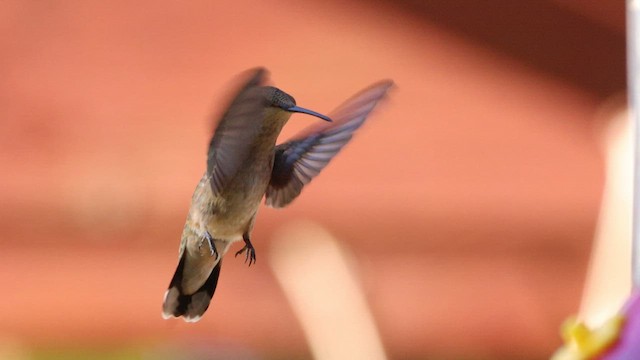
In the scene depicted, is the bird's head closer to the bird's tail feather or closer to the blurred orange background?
the bird's tail feather

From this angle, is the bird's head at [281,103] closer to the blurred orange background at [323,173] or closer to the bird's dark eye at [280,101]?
the bird's dark eye at [280,101]

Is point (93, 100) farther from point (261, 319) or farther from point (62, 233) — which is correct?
point (261, 319)

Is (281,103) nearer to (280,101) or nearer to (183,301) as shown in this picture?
(280,101)

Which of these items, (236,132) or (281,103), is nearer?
(236,132)

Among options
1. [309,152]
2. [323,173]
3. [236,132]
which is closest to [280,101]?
[236,132]

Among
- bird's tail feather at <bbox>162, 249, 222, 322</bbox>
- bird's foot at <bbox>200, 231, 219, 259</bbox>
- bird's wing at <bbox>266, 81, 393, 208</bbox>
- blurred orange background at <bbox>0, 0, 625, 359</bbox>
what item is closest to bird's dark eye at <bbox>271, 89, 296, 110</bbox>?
bird's wing at <bbox>266, 81, 393, 208</bbox>

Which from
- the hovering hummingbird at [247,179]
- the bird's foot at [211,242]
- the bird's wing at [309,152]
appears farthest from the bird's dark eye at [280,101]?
the bird's foot at [211,242]

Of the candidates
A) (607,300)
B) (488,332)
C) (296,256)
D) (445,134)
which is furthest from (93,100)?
(607,300)
